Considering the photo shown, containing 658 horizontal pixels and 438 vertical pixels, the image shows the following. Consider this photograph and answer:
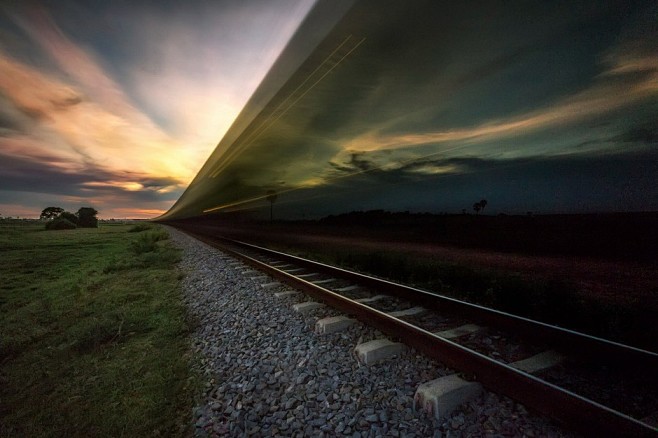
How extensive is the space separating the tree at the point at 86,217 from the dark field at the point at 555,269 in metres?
65.0

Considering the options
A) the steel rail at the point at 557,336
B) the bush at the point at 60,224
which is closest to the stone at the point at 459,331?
the steel rail at the point at 557,336

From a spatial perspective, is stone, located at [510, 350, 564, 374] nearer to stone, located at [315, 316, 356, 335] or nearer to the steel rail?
the steel rail

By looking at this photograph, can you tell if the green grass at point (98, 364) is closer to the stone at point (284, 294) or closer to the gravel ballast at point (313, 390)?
the gravel ballast at point (313, 390)

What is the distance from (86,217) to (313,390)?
2911 inches

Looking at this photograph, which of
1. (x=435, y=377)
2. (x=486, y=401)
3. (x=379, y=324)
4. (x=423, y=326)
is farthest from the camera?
(x=423, y=326)

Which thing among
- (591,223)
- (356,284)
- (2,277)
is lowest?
(2,277)

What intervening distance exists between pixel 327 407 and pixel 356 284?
4037 millimetres

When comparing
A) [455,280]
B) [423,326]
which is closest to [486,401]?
[423,326]

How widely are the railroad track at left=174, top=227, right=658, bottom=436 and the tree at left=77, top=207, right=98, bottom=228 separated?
71.6 m

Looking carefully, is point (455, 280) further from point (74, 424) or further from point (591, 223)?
point (74, 424)

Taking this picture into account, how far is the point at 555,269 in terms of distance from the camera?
24.1 feet

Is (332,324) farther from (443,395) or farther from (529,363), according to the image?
(529,363)

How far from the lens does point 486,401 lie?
2.61 m

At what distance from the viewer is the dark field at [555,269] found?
4668 mm
